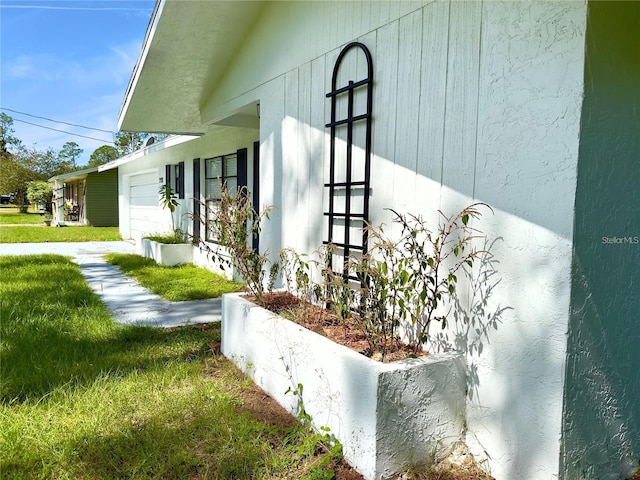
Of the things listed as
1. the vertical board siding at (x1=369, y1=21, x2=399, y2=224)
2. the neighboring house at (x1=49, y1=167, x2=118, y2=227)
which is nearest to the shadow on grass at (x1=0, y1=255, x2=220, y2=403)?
the vertical board siding at (x1=369, y1=21, x2=399, y2=224)

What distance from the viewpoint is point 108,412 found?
2.75 meters

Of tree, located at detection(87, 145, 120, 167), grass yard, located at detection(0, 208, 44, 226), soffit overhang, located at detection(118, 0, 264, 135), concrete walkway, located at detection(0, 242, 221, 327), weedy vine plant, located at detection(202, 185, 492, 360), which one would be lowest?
concrete walkway, located at detection(0, 242, 221, 327)

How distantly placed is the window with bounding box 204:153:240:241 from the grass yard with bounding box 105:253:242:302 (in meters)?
0.81

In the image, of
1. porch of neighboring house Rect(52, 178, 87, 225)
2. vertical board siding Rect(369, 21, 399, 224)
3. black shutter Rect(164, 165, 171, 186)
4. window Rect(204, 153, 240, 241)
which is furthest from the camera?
porch of neighboring house Rect(52, 178, 87, 225)

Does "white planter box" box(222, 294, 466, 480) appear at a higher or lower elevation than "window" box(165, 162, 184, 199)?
lower

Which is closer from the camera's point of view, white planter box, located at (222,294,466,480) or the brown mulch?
white planter box, located at (222,294,466,480)

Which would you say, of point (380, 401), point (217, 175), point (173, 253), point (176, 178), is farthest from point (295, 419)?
point (176, 178)

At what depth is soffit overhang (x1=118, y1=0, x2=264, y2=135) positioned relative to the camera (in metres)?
4.50

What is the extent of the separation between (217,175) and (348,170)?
5520mm

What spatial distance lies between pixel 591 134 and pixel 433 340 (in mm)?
1317

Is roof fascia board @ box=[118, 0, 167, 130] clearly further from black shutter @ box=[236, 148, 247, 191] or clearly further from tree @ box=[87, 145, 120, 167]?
tree @ box=[87, 145, 120, 167]

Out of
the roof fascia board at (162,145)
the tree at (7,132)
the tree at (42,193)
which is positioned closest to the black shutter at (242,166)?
the roof fascia board at (162,145)

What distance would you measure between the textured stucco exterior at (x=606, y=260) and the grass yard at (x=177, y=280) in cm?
504

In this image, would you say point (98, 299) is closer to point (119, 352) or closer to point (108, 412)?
point (119, 352)
